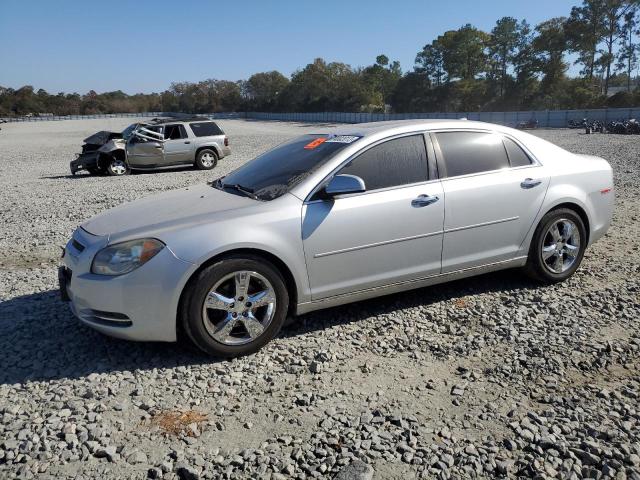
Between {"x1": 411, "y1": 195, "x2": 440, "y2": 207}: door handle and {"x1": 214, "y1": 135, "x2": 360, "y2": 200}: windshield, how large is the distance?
2.29 ft

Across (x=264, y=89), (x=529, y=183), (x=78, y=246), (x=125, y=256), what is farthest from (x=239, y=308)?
(x=264, y=89)

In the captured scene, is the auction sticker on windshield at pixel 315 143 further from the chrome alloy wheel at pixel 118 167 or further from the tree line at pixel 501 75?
the tree line at pixel 501 75

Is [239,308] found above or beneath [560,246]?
beneath

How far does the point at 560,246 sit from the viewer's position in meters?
5.06

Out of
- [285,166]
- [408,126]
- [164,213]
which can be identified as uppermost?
[408,126]

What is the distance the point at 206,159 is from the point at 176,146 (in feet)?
3.46

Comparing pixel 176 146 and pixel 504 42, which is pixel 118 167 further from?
pixel 504 42

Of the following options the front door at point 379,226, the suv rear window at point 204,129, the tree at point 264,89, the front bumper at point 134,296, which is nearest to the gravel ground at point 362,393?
the front bumper at point 134,296

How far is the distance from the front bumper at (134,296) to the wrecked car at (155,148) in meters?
13.4

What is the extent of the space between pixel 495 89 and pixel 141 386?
7669cm

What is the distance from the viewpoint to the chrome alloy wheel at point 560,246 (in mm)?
4988

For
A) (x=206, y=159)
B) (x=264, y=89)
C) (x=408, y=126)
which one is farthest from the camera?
(x=264, y=89)

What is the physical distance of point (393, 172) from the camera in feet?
14.3

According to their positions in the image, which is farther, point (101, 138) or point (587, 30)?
point (587, 30)
